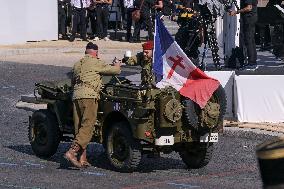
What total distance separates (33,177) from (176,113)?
1815mm

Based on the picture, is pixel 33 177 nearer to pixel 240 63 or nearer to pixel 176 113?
pixel 176 113

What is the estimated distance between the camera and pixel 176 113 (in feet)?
36.4

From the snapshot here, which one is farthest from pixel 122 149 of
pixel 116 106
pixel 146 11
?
pixel 146 11

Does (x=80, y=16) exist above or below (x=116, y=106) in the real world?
above

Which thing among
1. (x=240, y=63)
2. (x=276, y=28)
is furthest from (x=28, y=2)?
(x=240, y=63)

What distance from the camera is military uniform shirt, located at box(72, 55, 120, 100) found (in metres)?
11.7

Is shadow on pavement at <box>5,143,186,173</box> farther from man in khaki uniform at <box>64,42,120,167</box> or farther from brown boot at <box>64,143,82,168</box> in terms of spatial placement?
man in khaki uniform at <box>64,42,120,167</box>

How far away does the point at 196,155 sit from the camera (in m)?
11.9

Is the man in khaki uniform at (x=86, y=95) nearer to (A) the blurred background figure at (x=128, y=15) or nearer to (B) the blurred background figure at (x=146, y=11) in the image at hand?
(B) the blurred background figure at (x=146, y=11)

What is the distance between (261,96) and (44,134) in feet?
13.1

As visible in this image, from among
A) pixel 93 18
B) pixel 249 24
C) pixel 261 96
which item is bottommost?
pixel 261 96

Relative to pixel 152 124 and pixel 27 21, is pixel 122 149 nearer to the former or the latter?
pixel 152 124

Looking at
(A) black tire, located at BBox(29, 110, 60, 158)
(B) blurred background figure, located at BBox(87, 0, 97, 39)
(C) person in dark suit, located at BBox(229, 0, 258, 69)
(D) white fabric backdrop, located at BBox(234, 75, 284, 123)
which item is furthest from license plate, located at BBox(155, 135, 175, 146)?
(B) blurred background figure, located at BBox(87, 0, 97, 39)

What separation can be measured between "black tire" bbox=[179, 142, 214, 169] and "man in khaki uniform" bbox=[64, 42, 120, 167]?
1.21m
